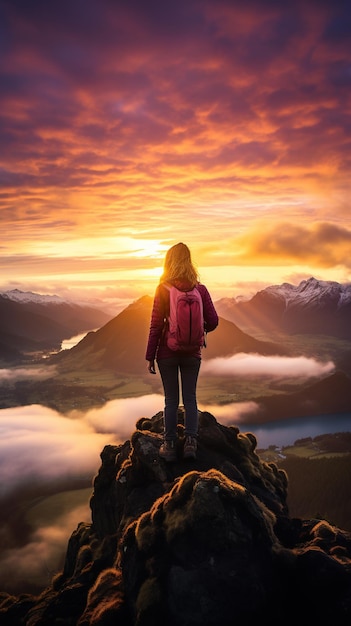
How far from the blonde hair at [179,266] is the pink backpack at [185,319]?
0.36m

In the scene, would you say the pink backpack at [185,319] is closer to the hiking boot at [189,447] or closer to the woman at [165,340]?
the woman at [165,340]

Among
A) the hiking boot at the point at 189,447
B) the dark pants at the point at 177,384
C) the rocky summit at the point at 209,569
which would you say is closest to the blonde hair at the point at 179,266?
the dark pants at the point at 177,384

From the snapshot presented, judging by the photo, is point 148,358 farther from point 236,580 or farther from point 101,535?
point 101,535

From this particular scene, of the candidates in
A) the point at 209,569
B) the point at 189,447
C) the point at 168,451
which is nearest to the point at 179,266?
the point at 189,447

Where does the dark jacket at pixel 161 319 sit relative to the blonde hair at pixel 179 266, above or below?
below

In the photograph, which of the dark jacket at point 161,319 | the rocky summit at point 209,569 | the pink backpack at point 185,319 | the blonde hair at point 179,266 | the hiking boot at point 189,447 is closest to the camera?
the rocky summit at point 209,569

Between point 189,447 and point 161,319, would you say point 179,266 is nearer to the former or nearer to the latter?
point 161,319

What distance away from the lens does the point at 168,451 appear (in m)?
16.7

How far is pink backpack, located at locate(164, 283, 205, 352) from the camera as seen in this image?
14492 millimetres

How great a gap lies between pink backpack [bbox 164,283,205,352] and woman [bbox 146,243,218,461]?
0.26 meters

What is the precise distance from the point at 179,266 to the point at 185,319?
179 cm

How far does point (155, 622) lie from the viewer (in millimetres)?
11367

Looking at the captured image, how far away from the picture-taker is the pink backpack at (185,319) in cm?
1449

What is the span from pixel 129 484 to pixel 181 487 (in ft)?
17.3
